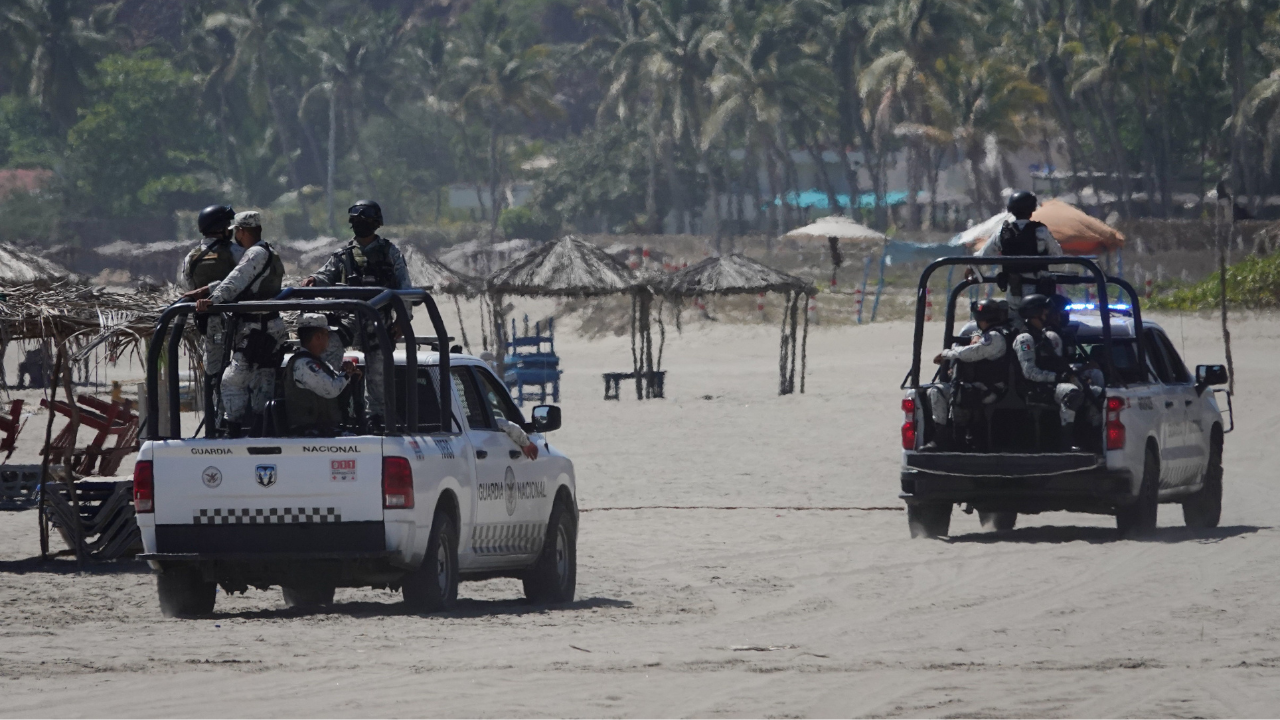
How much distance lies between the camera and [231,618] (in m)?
9.91

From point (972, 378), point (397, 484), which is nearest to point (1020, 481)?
point (972, 378)

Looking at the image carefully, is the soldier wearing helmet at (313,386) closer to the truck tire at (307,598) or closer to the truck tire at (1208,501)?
the truck tire at (307,598)

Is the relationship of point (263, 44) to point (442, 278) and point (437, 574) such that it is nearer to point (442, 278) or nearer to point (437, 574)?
point (442, 278)

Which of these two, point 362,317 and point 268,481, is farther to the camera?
point 362,317

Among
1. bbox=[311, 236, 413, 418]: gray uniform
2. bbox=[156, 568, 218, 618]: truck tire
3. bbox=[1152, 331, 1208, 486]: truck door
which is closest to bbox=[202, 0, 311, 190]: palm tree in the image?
bbox=[1152, 331, 1208, 486]: truck door

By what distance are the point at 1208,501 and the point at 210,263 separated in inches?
323

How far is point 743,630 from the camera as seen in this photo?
30.5ft

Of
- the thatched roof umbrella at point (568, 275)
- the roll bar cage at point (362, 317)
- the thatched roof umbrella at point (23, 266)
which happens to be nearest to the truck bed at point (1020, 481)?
the roll bar cage at point (362, 317)

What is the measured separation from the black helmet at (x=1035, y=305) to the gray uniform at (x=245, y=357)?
579 centimetres

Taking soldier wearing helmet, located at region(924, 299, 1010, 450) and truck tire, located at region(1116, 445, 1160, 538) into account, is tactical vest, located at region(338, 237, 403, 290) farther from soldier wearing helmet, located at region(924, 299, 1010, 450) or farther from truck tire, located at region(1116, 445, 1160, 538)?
truck tire, located at region(1116, 445, 1160, 538)

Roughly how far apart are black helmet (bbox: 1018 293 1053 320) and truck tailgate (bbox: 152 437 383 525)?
19.6ft

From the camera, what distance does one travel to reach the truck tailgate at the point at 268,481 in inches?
360

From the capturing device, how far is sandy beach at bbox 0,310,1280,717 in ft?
23.2

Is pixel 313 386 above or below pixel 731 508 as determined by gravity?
above
